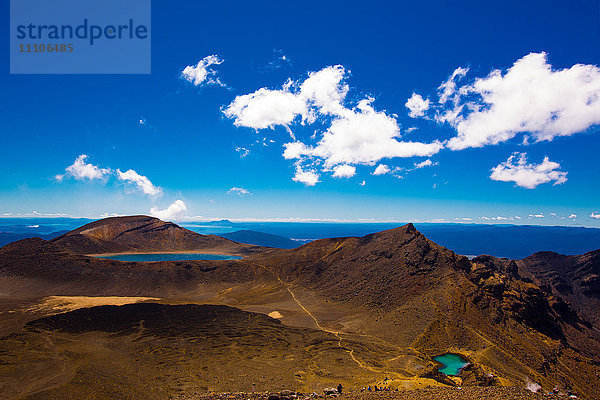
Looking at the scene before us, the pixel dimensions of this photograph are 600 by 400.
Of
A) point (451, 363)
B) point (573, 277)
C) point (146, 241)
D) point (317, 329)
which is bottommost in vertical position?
point (573, 277)

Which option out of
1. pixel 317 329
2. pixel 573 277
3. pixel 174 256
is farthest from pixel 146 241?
pixel 573 277

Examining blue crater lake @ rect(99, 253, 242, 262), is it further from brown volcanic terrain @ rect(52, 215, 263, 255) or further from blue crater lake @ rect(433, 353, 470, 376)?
blue crater lake @ rect(433, 353, 470, 376)

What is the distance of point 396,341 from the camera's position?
1960 inches

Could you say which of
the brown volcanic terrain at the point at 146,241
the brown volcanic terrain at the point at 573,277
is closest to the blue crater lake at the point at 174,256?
the brown volcanic terrain at the point at 146,241

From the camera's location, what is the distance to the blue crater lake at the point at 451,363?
38856 mm

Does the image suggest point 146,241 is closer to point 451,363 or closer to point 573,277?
point 451,363

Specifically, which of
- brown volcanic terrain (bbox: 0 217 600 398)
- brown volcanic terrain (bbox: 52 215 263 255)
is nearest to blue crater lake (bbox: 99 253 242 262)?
brown volcanic terrain (bbox: 52 215 263 255)

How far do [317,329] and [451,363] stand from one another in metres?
23.8

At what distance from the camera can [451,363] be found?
4147cm

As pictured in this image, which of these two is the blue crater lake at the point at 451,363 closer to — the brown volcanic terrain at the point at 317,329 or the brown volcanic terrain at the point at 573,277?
the brown volcanic terrain at the point at 317,329

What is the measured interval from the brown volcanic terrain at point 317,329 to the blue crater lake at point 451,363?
3.88 feet

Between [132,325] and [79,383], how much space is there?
78.5 ft

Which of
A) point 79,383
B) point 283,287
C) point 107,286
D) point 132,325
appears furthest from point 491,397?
point 107,286

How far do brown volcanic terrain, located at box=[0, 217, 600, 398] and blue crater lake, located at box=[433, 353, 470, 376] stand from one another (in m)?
1.18
